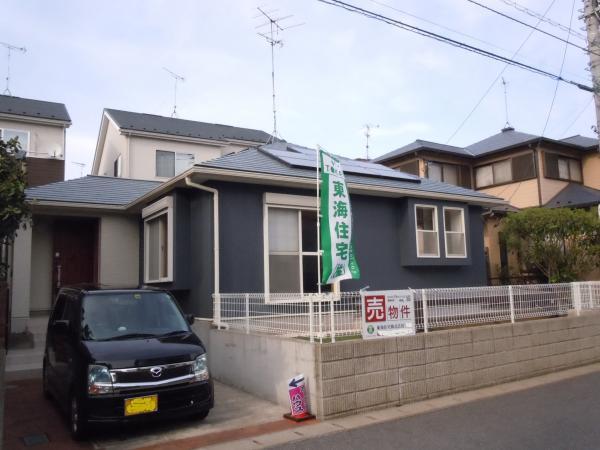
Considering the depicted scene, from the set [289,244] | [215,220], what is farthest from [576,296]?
[215,220]

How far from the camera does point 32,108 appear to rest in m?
18.1

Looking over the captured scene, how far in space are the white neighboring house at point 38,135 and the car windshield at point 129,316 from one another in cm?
1220

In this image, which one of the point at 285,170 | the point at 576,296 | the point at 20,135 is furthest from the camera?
the point at 20,135

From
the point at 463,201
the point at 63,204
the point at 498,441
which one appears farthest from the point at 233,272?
the point at 463,201

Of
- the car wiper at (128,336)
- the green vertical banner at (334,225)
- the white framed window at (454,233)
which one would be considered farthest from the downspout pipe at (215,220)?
the white framed window at (454,233)

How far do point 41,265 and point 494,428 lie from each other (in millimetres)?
11061

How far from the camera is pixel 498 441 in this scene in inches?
213

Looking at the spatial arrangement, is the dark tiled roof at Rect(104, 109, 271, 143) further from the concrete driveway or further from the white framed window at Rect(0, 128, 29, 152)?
the concrete driveway

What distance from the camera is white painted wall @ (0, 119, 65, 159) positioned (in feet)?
56.3

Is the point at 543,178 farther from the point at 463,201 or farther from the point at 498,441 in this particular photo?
the point at 498,441

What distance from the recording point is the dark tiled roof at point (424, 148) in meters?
21.5

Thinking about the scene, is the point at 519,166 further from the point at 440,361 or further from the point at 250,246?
the point at 440,361

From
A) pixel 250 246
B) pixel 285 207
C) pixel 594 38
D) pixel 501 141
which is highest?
pixel 501 141

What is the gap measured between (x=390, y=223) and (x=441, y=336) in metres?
4.92
